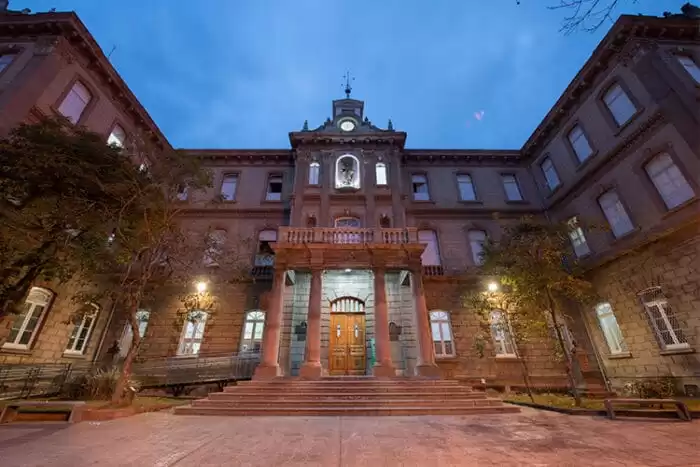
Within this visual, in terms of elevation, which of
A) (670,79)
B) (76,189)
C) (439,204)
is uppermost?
(670,79)

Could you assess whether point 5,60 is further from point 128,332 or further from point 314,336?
point 314,336

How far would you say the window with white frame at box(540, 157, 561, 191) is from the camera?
1681 centimetres

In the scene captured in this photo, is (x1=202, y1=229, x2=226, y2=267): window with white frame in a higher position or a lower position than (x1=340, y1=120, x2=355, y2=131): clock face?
lower

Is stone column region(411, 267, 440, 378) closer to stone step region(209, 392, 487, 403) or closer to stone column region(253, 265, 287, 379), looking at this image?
stone step region(209, 392, 487, 403)

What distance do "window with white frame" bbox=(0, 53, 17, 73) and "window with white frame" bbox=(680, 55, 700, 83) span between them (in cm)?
2801

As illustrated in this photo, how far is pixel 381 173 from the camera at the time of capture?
18.0m

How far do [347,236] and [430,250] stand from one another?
18.1 ft

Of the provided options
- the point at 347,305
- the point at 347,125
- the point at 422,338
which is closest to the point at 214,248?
the point at 347,305

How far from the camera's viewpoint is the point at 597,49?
13953 millimetres

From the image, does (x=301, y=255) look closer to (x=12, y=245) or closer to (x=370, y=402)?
(x=370, y=402)

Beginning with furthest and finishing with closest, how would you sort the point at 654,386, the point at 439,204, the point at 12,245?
the point at 439,204, the point at 654,386, the point at 12,245

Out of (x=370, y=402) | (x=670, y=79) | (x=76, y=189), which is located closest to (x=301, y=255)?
(x=370, y=402)

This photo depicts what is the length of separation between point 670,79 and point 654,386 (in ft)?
38.4

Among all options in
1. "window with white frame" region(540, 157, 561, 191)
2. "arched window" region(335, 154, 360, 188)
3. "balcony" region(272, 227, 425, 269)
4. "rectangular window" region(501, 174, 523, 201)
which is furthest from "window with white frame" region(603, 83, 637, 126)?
"arched window" region(335, 154, 360, 188)
